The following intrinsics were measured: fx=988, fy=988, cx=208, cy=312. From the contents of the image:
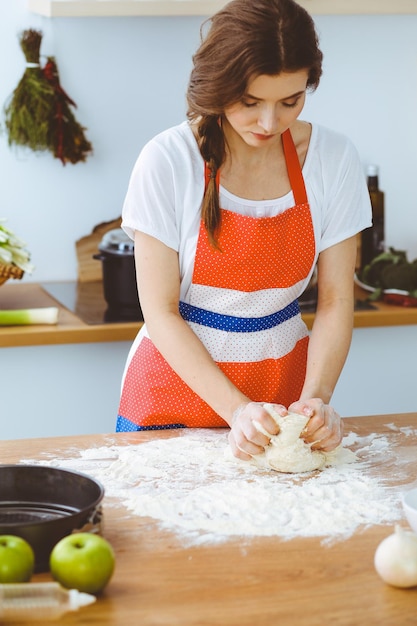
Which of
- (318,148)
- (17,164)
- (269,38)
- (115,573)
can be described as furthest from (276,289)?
(17,164)

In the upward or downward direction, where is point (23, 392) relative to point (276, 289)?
downward

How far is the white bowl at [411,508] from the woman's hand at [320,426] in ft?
0.95

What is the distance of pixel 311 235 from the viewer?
6.09 ft

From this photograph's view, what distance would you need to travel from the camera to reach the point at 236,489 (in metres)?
1.45

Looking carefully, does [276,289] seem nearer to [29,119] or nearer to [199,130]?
[199,130]

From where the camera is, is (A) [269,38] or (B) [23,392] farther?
(B) [23,392]

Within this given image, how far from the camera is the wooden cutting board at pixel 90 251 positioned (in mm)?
3031

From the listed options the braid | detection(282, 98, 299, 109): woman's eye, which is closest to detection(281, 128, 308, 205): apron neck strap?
the braid

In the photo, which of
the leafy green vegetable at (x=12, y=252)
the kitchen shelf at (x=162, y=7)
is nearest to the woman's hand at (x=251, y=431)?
the leafy green vegetable at (x=12, y=252)

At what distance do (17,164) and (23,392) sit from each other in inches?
30.2

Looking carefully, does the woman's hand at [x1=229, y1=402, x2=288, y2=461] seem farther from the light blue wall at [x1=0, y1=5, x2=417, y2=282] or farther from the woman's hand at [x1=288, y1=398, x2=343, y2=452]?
the light blue wall at [x1=0, y1=5, x2=417, y2=282]

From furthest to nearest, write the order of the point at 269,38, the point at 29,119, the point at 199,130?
the point at 29,119, the point at 199,130, the point at 269,38

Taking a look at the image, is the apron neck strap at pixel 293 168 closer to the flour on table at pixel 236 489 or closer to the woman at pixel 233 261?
the woman at pixel 233 261

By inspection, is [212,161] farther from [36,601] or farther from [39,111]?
[39,111]
